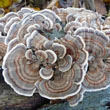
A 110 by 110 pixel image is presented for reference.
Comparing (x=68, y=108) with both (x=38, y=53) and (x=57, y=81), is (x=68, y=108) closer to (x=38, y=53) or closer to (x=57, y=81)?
(x=57, y=81)

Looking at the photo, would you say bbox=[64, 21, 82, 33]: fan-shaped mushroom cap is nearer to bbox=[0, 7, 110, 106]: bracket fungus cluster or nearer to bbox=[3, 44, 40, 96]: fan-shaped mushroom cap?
bbox=[0, 7, 110, 106]: bracket fungus cluster

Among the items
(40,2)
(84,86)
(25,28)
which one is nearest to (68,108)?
(84,86)

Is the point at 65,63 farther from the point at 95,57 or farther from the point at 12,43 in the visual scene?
the point at 12,43

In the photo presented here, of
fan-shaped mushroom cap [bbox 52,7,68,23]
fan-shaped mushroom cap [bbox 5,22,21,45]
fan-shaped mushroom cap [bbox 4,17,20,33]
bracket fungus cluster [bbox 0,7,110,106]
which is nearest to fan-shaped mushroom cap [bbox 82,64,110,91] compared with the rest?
bracket fungus cluster [bbox 0,7,110,106]

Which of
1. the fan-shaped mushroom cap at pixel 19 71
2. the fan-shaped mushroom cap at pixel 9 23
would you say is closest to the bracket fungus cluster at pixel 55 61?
the fan-shaped mushroom cap at pixel 19 71

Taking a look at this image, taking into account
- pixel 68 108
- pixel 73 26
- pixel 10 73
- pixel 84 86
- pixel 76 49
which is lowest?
pixel 68 108

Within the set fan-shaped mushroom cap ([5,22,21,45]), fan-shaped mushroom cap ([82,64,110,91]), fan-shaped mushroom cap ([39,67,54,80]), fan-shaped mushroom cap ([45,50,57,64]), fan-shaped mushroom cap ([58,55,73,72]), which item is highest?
fan-shaped mushroom cap ([5,22,21,45])

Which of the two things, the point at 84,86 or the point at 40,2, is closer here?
the point at 84,86
